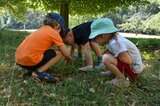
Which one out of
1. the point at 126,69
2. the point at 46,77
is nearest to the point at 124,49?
the point at 126,69

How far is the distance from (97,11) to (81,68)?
42.3 feet

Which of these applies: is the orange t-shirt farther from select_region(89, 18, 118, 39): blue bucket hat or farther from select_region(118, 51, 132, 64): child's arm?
select_region(118, 51, 132, 64): child's arm

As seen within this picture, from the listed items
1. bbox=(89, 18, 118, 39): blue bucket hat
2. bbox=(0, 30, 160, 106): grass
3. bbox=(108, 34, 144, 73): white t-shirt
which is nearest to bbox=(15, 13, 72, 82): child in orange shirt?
bbox=(0, 30, 160, 106): grass

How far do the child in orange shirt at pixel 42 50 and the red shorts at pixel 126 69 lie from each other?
0.95 metres

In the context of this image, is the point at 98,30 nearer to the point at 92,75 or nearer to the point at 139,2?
the point at 92,75

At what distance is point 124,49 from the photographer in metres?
4.98

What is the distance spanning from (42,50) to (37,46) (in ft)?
0.35

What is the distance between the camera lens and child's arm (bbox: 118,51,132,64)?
5.05 meters

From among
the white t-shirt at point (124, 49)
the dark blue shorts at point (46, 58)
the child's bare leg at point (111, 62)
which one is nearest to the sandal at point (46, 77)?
the dark blue shorts at point (46, 58)

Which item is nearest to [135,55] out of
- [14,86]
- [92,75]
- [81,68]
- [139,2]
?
[92,75]

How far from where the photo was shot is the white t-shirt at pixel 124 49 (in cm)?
499

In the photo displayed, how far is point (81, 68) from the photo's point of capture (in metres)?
6.20

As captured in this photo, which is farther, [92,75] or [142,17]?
[142,17]

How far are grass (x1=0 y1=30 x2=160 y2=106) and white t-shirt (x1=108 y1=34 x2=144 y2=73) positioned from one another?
0.91ft
